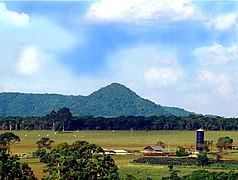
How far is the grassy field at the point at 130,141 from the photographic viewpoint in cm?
7025

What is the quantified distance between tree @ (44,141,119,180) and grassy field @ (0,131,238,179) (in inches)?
936

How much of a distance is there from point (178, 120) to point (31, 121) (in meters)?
40.5

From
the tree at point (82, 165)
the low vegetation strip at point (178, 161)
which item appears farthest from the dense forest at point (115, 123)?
the tree at point (82, 165)

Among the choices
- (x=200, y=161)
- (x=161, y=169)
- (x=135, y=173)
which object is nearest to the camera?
(x=135, y=173)

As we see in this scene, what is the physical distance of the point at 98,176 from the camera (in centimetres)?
3625

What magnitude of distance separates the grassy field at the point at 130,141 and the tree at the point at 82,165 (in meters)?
23.8

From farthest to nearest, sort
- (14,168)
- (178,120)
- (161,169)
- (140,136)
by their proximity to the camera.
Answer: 1. (178,120)
2. (140,136)
3. (161,169)
4. (14,168)

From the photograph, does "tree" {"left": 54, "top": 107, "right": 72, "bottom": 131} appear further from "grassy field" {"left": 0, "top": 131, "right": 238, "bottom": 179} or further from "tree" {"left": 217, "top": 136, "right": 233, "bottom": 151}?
"tree" {"left": 217, "top": 136, "right": 233, "bottom": 151}

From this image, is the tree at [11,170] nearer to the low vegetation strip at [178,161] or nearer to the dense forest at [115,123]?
the low vegetation strip at [178,161]

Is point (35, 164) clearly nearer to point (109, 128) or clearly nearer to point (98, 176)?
point (98, 176)

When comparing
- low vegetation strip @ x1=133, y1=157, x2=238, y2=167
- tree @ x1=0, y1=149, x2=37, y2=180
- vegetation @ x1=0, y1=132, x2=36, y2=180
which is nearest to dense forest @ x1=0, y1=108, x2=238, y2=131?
low vegetation strip @ x1=133, y1=157, x2=238, y2=167

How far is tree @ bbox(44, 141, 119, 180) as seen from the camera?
35.8 m

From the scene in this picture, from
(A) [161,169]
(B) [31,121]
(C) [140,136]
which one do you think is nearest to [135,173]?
(A) [161,169]

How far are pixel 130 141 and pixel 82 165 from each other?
3652 inches
